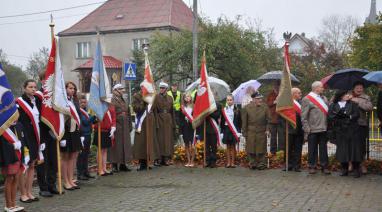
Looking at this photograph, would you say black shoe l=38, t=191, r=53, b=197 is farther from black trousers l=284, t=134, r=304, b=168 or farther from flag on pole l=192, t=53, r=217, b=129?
black trousers l=284, t=134, r=304, b=168

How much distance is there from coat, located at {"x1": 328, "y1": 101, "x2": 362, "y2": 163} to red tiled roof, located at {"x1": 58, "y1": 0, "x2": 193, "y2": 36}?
3395cm

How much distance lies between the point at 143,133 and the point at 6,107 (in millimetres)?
5392

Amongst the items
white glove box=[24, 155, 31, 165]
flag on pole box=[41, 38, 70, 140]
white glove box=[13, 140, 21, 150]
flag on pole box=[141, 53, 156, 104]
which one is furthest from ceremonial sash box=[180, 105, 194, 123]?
white glove box=[13, 140, 21, 150]

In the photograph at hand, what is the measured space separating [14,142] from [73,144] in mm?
2055

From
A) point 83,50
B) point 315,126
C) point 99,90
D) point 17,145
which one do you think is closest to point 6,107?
point 17,145

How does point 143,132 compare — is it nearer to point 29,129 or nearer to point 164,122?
point 164,122

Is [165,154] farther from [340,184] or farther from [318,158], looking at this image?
[340,184]

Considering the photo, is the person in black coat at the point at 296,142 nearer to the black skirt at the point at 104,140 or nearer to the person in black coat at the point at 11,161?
the black skirt at the point at 104,140

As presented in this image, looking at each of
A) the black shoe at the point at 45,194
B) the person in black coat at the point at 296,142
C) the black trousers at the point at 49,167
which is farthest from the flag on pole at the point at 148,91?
the black shoe at the point at 45,194

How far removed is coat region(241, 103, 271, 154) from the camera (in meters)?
12.0

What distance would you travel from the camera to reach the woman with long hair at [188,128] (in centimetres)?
1282

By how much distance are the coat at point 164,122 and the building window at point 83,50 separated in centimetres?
3880

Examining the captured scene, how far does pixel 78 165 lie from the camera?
1073cm

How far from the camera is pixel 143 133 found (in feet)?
40.9
